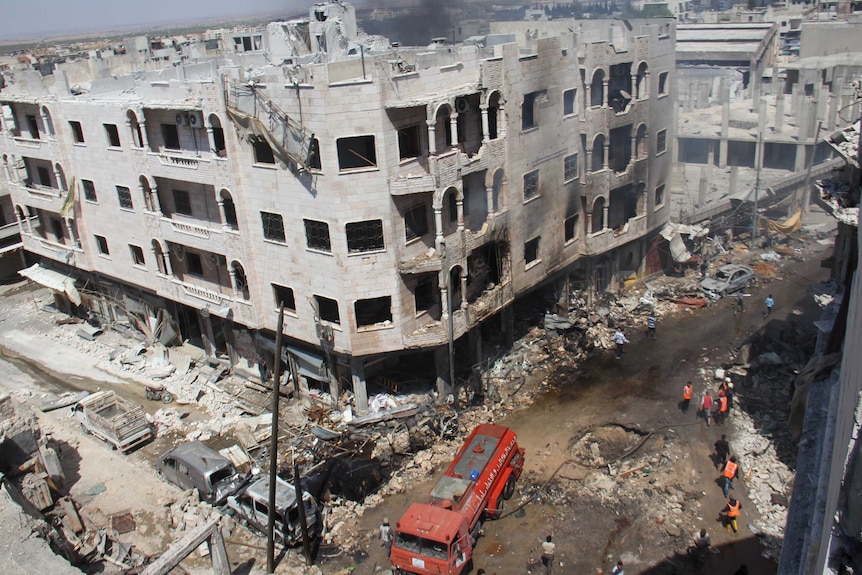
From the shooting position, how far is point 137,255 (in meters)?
A: 34.6

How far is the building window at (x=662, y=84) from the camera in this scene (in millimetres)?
37531

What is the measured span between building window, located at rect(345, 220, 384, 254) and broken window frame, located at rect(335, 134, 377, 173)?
6.65ft

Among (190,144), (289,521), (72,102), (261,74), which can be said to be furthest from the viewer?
(72,102)

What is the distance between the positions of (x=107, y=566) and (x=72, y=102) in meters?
22.3

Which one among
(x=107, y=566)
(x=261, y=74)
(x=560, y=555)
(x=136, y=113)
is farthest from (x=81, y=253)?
(x=560, y=555)

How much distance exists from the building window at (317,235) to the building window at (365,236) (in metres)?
0.84

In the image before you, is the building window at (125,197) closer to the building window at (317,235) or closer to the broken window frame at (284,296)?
the broken window frame at (284,296)

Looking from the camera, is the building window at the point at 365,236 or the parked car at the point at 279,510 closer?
the parked car at the point at 279,510

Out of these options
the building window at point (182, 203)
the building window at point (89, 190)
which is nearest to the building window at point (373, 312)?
the building window at point (182, 203)

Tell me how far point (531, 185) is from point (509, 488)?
14112mm

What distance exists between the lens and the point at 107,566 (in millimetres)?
21281

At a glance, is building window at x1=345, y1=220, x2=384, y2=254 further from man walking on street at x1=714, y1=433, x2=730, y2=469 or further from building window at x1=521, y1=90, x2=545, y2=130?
man walking on street at x1=714, y1=433, x2=730, y2=469

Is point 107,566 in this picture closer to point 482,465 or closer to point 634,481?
point 482,465

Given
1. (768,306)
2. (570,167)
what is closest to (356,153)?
(570,167)
